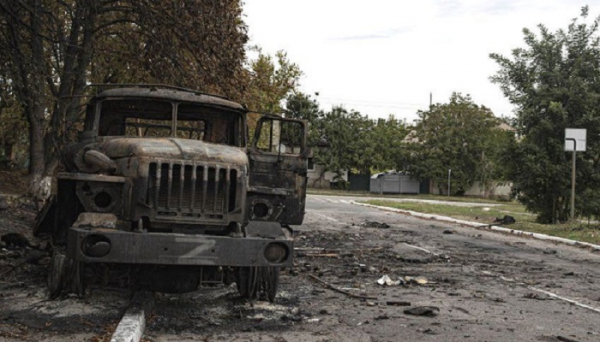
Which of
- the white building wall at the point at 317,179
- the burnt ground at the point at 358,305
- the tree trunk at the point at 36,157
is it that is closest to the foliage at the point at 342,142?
the white building wall at the point at 317,179

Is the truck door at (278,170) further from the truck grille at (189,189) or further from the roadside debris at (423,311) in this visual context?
the roadside debris at (423,311)

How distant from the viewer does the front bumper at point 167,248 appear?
22.2 feet

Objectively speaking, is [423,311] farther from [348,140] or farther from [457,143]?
[348,140]

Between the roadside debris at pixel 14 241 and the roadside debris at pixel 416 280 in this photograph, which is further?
the roadside debris at pixel 14 241

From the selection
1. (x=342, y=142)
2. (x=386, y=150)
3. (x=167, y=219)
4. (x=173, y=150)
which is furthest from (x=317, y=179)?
(x=167, y=219)

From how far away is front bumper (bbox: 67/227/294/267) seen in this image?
6770mm

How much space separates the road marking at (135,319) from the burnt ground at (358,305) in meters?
0.13

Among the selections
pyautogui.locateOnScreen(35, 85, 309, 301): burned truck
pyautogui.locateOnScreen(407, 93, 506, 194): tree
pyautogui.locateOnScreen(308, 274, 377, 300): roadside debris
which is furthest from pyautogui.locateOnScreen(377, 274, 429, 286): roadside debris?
pyautogui.locateOnScreen(407, 93, 506, 194): tree

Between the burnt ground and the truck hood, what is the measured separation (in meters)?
1.60

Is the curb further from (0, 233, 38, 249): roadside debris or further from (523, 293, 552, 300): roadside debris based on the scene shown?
(0, 233, 38, 249): roadside debris

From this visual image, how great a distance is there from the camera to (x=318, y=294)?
28.9ft

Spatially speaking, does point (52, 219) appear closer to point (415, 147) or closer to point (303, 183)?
point (303, 183)

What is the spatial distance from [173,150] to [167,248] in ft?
3.53

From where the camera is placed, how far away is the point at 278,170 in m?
10.8
